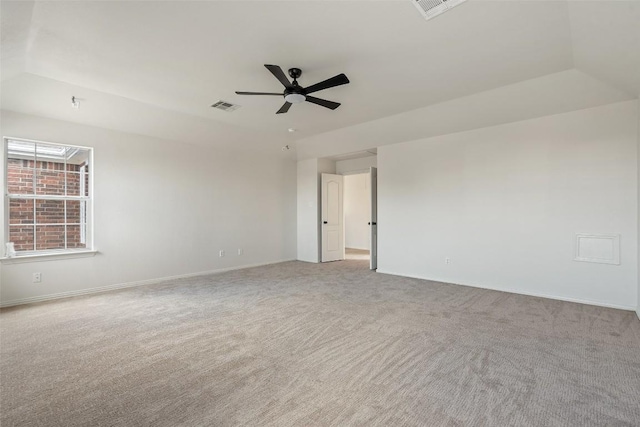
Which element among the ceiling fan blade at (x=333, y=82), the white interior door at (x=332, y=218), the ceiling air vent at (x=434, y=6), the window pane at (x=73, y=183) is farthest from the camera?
the white interior door at (x=332, y=218)

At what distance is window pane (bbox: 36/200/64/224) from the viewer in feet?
14.2

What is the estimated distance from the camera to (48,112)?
4121 millimetres

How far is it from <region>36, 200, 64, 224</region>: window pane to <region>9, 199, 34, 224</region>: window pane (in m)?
0.08

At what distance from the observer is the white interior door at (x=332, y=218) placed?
737 cm

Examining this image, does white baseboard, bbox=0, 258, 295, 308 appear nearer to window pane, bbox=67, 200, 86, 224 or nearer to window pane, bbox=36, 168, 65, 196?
window pane, bbox=67, 200, 86, 224

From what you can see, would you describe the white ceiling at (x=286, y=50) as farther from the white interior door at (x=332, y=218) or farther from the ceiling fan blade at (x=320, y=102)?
the white interior door at (x=332, y=218)

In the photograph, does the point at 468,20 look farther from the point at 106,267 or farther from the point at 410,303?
the point at 106,267

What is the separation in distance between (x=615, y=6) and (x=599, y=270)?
327 cm

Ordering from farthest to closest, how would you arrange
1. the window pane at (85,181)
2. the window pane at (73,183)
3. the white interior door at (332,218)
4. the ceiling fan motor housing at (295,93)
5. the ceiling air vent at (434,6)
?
1. the white interior door at (332,218)
2. the window pane at (85,181)
3. the window pane at (73,183)
4. the ceiling fan motor housing at (295,93)
5. the ceiling air vent at (434,6)

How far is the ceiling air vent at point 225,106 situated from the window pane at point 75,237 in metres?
2.89

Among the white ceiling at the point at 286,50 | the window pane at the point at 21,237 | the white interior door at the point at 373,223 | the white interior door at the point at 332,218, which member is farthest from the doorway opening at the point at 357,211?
the window pane at the point at 21,237

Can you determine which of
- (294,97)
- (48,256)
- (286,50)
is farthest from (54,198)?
(286,50)

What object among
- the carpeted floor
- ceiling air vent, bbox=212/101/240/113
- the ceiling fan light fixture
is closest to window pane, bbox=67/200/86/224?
the carpeted floor

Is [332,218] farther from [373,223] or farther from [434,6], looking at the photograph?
[434,6]
